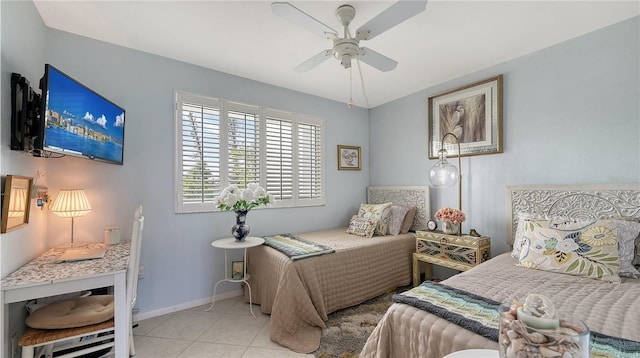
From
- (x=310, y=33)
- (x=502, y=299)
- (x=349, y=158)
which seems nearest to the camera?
(x=502, y=299)

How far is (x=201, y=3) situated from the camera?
1.79 metres

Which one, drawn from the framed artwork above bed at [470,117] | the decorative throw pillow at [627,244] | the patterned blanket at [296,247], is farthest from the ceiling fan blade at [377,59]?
the decorative throw pillow at [627,244]

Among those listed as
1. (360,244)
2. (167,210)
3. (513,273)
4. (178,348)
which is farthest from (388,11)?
(178,348)

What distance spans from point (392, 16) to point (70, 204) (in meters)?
2.64

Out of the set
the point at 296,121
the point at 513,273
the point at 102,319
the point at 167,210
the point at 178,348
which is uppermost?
the point at 296,121

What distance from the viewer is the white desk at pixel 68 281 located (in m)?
1.32

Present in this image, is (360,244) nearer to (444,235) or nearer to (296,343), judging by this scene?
(444,235)

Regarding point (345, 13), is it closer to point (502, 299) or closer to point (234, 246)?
point (502, 299)

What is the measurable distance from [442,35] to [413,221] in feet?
7.20

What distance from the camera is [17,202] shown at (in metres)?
1.50

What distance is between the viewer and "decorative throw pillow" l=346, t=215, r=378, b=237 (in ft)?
10.2

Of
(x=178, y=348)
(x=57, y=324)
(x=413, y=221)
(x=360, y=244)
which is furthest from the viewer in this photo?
(x=413, y=221)

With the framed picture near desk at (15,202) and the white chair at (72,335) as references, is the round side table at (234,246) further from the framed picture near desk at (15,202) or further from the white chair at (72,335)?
the framed picture near desk at (15,202)

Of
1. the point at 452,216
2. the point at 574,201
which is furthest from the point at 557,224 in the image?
the point at 452,216
